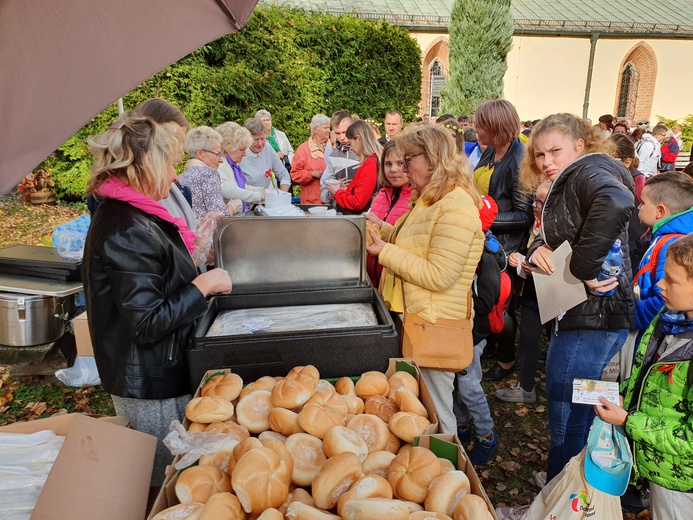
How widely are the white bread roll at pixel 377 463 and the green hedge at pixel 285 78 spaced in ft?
27.2

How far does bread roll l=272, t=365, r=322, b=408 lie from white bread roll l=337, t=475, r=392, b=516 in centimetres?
38

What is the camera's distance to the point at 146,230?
5.63 feet

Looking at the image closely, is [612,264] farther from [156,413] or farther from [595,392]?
[156,413]

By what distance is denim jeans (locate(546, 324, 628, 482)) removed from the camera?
7.29ft

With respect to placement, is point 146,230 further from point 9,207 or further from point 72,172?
point 9,207

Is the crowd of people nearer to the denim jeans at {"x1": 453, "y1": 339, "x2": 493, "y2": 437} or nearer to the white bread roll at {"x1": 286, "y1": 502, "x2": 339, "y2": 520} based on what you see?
the denim jeans at {"x1": 453, "y1": 339, "x2": 493, "y2": 437}

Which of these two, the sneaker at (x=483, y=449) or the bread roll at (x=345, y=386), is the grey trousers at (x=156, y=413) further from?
the sneaker at (x=483, y=449)

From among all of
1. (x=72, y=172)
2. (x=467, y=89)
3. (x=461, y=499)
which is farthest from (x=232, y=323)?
(x=467, y=89)

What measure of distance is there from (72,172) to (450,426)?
9769mm

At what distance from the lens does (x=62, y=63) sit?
1.27 metres

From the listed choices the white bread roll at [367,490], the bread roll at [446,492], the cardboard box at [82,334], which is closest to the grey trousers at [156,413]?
the cardboard box at [82,334]

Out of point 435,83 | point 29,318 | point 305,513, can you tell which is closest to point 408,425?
point 305,513

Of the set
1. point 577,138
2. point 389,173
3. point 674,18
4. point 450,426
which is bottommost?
point 450,426

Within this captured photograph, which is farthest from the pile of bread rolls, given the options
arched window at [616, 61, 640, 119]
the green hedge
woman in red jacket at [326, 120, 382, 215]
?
arched window at [616, 61, 640, 119]
